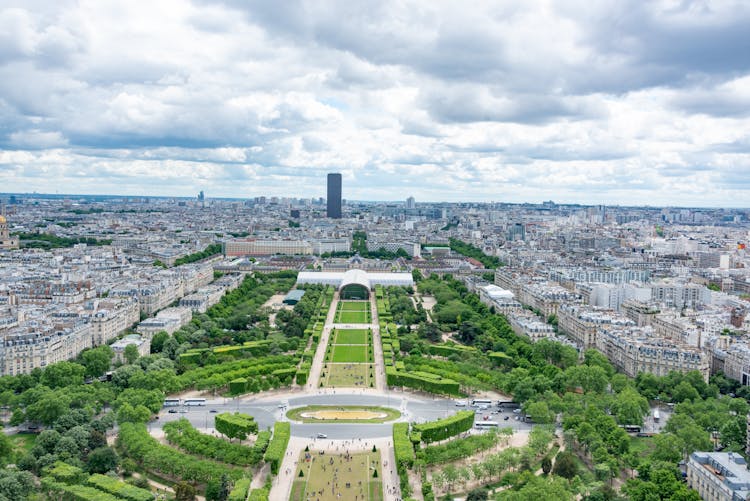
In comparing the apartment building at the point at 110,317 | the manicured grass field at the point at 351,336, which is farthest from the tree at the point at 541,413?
the apartment building at the point at 110,317

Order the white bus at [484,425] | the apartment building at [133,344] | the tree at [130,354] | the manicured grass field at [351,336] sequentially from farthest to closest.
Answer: the manicured grass field at [351,336], the apartment building at [133,344], the tree at [130,354], the white bus at [484,425]

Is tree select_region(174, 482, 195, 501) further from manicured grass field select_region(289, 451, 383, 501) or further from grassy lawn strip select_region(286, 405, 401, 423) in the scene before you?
grassy lawn strip select_region(286, 405, 401, 423)

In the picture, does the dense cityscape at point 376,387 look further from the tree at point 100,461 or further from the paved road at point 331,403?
the paved road at point 331,403

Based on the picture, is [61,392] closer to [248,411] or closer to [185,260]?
[248,411]

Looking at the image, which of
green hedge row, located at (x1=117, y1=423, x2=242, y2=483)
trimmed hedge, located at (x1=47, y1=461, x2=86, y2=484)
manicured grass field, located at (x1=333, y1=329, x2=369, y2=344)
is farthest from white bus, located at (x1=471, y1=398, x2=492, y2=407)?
trimmed hedge, located at (x1=47, y1=461, x2=86, y2=484)

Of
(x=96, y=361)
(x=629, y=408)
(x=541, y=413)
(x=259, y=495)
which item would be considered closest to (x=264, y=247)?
(x=96, y=361)

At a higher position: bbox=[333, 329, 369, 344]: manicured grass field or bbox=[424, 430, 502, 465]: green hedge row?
bbox=[424, 430, 502, 465]: green hedge row
